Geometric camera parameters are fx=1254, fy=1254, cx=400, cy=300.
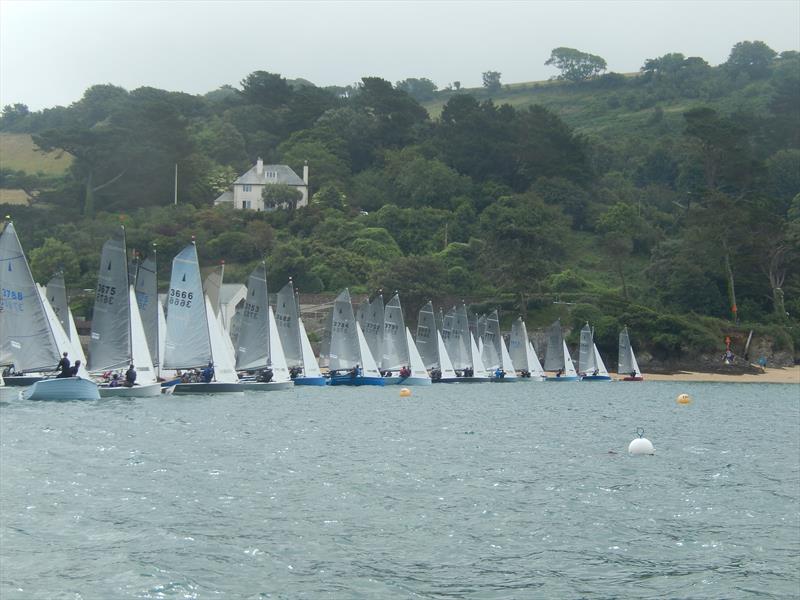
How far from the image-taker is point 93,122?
560 ft

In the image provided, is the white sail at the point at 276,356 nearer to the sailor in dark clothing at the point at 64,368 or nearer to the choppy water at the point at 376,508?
the choppy water at the point at 376,508

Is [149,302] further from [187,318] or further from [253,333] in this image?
[253,333]

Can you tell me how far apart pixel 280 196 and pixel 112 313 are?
2895 inches

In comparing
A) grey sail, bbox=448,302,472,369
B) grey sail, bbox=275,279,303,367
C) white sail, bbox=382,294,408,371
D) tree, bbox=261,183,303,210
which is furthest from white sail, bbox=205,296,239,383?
tree, bbox=261,183,303,210

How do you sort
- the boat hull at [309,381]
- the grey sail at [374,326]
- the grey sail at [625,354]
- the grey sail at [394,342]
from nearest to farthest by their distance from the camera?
the boat hull at [309,381]
the grey sail at [394,342]
the grey sail at [374,326]
the grey sail at [625,354]

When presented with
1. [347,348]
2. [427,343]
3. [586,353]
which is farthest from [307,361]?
[586,353]

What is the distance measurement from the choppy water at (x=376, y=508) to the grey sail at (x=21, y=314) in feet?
10.4

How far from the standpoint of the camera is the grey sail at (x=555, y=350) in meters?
88.9

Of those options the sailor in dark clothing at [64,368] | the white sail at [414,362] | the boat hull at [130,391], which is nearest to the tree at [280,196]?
the white sail at [414,362]

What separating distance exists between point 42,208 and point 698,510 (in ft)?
332

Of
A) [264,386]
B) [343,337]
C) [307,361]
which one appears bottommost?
[264,386]

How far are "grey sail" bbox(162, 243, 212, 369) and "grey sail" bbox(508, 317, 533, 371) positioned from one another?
4060cm

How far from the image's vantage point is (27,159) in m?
158

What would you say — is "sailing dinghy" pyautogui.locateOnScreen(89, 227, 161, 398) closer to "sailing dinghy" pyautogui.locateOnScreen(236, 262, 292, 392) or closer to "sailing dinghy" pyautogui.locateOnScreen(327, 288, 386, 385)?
"sailing dinghy" pyautogui.locateOnScreen(236, 262, 292, 392)
